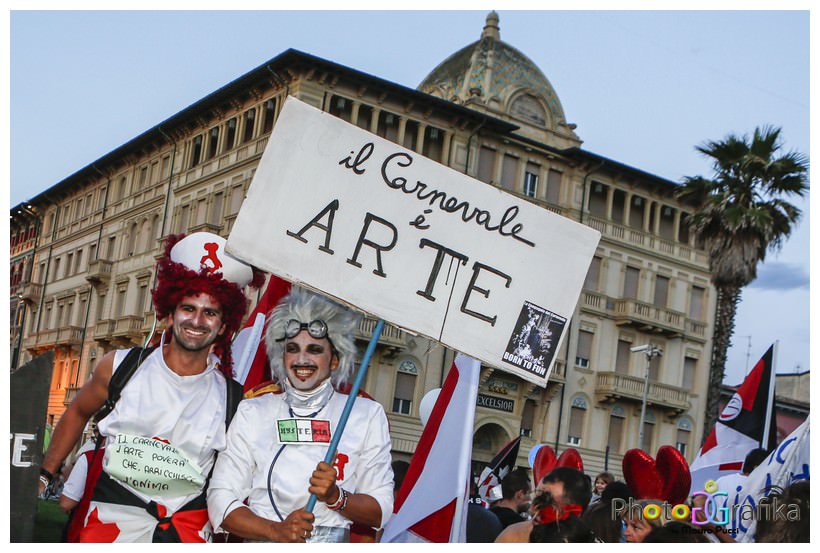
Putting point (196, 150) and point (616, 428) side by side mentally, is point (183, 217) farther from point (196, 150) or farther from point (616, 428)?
point (616, 428)

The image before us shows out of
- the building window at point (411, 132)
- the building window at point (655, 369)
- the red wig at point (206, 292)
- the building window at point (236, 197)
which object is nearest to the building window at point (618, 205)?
the building window at point (655, 369)

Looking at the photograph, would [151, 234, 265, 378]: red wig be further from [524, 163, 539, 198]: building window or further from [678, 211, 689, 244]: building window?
[678, 211, 689, 244]: building window

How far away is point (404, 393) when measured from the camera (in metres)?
32.6

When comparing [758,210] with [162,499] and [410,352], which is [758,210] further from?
[162,499]

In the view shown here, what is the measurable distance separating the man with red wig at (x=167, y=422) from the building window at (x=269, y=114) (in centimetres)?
2878

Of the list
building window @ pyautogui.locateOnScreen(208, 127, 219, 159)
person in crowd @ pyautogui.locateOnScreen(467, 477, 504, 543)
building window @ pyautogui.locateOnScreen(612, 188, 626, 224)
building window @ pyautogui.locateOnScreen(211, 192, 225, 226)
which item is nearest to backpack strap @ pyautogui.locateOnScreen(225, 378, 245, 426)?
person in crowd @ pyautogui.locateOnScreen(467, 477, 504, 543)

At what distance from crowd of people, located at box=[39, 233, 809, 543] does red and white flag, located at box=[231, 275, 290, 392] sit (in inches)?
43.3

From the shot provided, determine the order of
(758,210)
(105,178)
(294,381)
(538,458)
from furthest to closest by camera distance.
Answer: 1. (105,178)
2. (758,210)
3. (538,458)
4. (294,381)

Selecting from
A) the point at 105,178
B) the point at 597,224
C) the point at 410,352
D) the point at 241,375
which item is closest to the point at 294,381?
the point at 241,375

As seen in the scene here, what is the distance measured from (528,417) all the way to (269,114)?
13.0 m

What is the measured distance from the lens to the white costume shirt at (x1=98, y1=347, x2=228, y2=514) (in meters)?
4.11

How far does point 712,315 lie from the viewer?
131 feet

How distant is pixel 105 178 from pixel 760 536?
141 ft

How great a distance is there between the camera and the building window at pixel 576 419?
35719 mm
